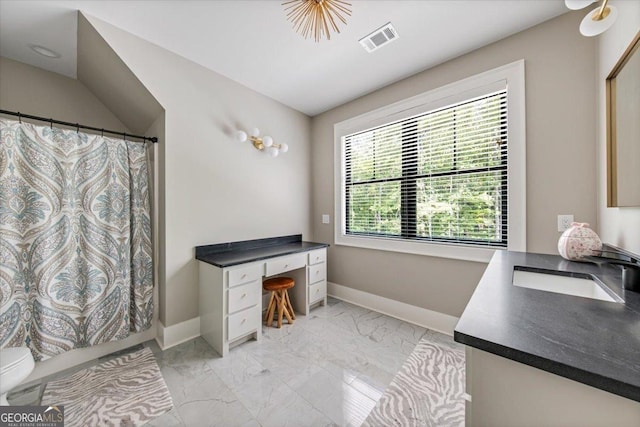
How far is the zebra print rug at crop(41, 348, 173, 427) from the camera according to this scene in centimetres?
135

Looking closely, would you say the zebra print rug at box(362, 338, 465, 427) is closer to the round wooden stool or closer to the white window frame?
the white window frame

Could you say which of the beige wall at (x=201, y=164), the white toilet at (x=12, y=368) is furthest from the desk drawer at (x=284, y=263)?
the white toilet at (x=12, y=368)

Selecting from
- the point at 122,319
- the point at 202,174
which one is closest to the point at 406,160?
the point at 202,174

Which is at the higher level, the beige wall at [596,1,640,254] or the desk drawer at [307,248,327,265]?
the beige wall at [596,1,640,254]

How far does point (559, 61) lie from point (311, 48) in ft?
6.09

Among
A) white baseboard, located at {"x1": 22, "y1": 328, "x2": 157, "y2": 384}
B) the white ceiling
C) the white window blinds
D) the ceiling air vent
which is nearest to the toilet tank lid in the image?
white baseboard, located at {"x1": 22, "y1": 328, "x2": 157, "y2": 384}

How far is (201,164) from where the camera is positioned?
2.27m

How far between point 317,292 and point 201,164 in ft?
6.17

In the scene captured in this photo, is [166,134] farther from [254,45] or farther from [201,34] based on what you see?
[254,45]

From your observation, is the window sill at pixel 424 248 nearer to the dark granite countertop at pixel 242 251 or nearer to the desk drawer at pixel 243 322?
the dark granite countertop at pixel 242 251

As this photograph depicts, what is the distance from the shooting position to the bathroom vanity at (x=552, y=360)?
1.61 ft

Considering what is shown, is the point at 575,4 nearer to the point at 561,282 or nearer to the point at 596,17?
the point at 596,17

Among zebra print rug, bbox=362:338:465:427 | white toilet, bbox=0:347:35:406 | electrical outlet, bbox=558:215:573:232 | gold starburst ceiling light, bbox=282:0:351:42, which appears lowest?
zebra print rug, bbox=362:338:465:427

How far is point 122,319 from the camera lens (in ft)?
6.47
